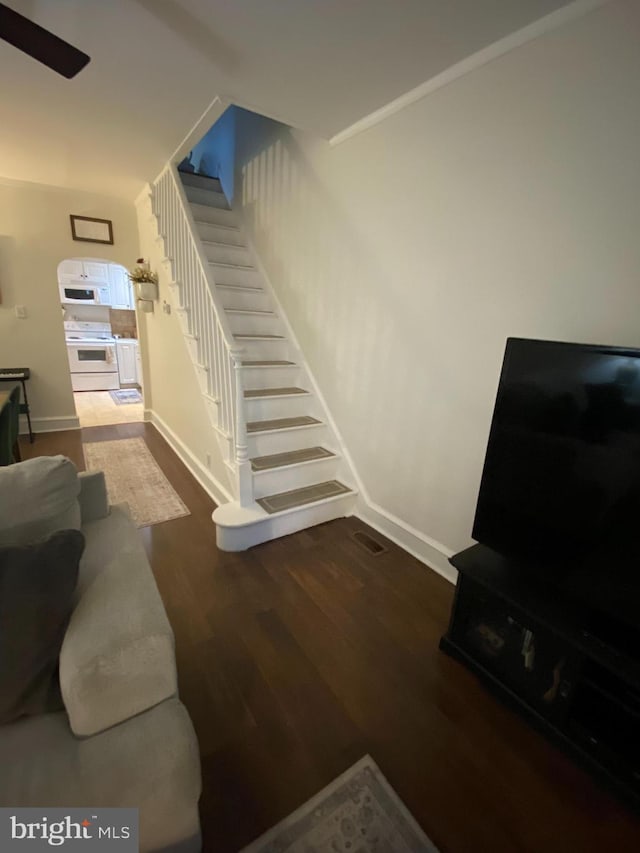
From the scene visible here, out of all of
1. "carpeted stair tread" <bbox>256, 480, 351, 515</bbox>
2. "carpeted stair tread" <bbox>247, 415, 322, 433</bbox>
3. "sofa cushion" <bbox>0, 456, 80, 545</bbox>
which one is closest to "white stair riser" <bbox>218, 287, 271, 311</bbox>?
"carpeted stair tread" <bbox>247, 415, 322, 433</bbox>

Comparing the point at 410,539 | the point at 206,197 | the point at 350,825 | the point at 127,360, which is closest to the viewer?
the point at 350,825

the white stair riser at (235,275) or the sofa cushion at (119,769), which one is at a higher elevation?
the white stair riser at (235,275)

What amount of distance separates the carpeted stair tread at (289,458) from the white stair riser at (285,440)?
0.04 meters

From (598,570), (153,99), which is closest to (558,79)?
(598,570)

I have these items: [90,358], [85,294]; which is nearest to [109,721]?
[90,358]

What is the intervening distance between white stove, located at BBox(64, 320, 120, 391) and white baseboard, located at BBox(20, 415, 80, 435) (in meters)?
2.07

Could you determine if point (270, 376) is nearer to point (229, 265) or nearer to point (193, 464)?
point (193, 464)

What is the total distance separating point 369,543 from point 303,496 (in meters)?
0.55

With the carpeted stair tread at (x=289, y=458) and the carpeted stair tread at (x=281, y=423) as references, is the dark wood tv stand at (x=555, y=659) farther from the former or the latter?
the carpeted stair tread at (x=281, y=423)

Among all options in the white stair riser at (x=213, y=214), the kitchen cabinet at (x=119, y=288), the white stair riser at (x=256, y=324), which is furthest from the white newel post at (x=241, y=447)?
the kitchen cabinet at (x=119, y=288)

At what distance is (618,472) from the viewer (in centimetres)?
114

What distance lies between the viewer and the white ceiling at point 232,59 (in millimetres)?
1423

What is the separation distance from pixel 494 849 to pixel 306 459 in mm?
2030

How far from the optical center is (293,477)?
268 centimetres
